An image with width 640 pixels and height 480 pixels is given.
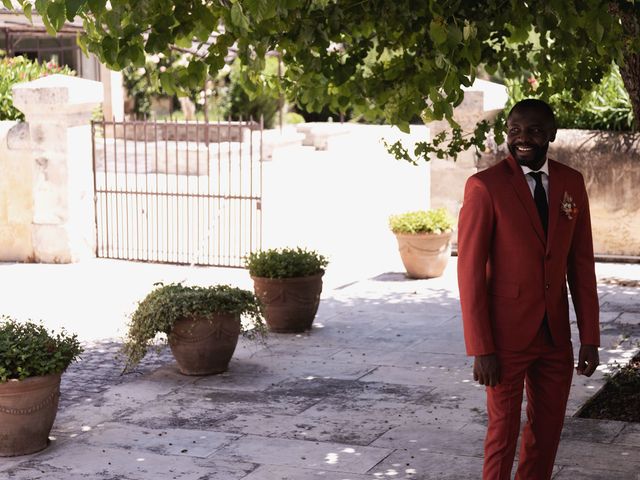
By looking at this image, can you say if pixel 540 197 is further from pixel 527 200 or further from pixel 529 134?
pixel 529 134

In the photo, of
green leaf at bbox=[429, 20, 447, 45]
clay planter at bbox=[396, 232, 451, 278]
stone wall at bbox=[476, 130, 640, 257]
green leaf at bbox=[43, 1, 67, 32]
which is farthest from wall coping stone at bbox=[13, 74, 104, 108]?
green leaf at bbox=[43, 1, 67, 32]

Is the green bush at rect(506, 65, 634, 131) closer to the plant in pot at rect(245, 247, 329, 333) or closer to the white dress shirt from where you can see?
the plant in pot at rect(245, 247, 329, 333)

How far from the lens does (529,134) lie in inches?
205

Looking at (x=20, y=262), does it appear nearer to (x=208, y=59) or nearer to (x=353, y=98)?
(x=353, y=98)

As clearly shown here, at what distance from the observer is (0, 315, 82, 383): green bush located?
684 cm

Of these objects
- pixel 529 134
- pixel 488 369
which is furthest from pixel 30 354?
pixel 529 134

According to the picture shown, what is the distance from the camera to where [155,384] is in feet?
28.6

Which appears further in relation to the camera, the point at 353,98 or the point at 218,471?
the point at 353,98

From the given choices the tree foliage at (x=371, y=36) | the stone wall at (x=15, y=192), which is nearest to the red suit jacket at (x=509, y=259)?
the tree foliage at (x=371, y=36)

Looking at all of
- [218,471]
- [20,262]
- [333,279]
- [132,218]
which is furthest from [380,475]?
[132,218]

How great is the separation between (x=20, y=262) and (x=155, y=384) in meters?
6.53

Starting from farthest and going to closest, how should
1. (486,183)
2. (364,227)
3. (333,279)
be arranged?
(364,227) < (333,279) < (486,183)

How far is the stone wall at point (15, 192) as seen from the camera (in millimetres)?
14477

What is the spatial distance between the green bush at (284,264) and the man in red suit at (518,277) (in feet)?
16.7
